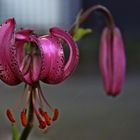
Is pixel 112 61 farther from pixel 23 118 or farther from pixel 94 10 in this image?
pixel 23 118

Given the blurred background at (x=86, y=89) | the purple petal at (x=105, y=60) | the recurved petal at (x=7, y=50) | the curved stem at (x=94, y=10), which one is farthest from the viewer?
the blurred background at (x=86, y=89)

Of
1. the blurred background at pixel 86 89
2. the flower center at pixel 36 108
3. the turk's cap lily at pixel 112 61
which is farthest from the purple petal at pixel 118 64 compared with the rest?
the blurred background at pixel 86 89

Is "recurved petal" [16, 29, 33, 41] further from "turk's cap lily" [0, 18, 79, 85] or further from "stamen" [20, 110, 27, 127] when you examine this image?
"stamen" [20, 110, 27, 127]

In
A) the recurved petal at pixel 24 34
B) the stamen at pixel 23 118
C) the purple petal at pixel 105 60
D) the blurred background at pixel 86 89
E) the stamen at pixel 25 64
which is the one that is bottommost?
the blurred background at pixel 86 89

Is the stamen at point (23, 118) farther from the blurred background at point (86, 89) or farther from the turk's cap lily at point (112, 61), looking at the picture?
the blurred background at point (86, 89)

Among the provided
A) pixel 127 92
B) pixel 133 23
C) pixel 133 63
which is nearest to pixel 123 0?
pixel 133 23

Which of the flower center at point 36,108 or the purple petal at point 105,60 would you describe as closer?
the flower center at point 36,108
